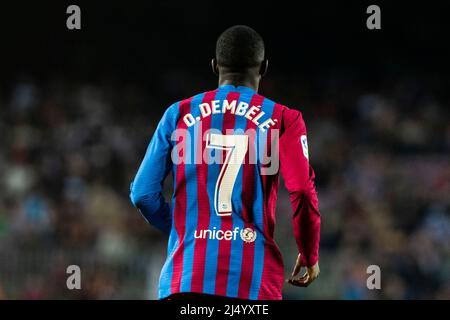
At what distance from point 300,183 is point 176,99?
11575 millimetres

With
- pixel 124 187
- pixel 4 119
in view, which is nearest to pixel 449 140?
pixel 124 187

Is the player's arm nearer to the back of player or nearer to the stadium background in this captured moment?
the back of player

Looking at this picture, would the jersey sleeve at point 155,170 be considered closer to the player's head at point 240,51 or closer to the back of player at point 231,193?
the back of player at point 231,193

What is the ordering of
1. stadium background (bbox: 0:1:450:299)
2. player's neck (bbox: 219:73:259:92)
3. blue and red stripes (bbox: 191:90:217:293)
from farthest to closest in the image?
stadium background (bbox: 0:1:450:299)
player's neck (bbox: 219:73:259:92)
blue and red stripes (bbox: 191:90:217:293)

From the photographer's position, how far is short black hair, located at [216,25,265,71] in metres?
3.76

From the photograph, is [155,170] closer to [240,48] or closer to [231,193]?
[231,193]

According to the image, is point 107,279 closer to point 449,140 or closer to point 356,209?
point 356,209

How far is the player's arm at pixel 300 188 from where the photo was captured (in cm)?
362

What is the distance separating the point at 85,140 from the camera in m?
13.0

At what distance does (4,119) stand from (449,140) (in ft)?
23.3

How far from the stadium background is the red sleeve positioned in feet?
21.5

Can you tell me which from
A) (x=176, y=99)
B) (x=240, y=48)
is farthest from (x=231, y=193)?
(x=176, y=99)

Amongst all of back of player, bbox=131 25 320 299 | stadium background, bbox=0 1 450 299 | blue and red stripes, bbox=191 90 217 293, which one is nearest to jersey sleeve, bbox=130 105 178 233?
back of player, bbox=131 25 320 299

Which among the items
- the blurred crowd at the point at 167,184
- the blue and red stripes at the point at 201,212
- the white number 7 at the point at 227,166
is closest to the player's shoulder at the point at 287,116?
the white number 7 at the point at 227,166
